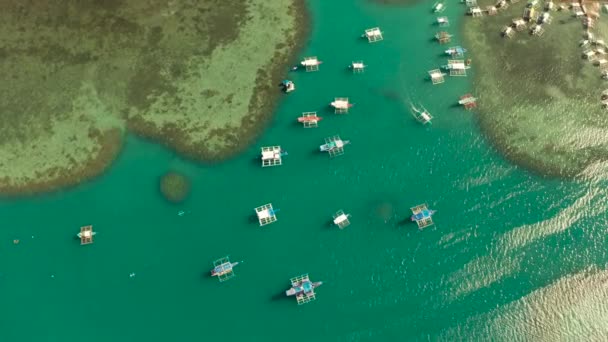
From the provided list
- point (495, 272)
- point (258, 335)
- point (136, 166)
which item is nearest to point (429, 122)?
point (495, 272)

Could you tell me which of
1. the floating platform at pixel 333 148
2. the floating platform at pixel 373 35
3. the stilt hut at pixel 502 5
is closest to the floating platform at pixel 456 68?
the floating platform at pixel 373 35

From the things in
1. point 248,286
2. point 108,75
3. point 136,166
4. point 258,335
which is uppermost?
point 108,75

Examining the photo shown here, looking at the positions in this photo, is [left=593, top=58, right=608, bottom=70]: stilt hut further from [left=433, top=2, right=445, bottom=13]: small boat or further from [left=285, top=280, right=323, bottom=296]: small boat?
[left=285, top=280, right=323, bottom=296]: small boat

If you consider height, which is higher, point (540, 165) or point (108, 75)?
point (108, 75)

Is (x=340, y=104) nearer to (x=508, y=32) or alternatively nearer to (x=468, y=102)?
(x=468, y=102)

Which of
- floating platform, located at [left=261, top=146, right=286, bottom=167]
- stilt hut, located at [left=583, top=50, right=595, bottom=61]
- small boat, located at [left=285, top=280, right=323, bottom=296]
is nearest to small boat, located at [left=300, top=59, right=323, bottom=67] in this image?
floating platform, located at [left=261, top=146, right=286, bottom=167]

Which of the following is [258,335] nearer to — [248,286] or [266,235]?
[248,286]

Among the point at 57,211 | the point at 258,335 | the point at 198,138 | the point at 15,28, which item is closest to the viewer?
the point at 258,335
